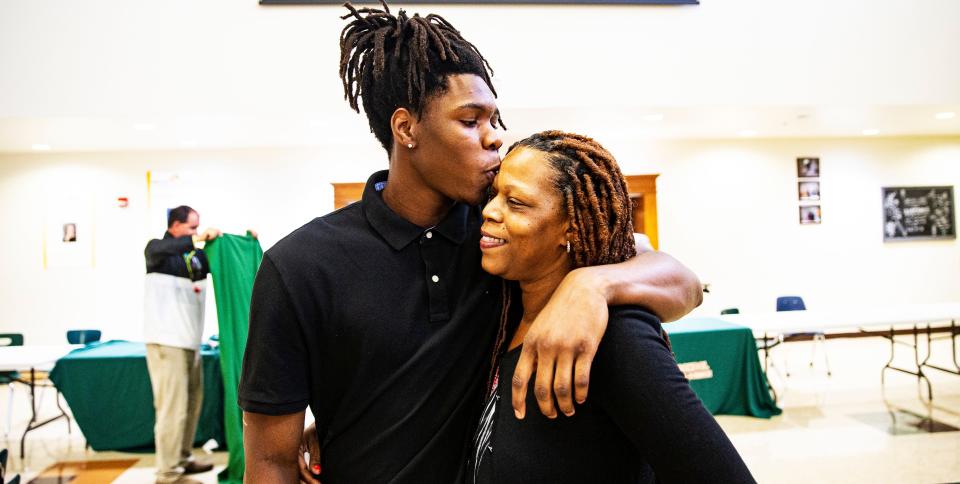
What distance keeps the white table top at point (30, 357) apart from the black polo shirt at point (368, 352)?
3.93 meters

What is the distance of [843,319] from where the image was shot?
4496 millimetres

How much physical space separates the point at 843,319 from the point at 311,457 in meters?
4.66

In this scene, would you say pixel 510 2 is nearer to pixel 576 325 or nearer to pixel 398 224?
pixel 398 224

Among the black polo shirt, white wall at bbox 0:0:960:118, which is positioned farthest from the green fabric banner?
the black polo shirt

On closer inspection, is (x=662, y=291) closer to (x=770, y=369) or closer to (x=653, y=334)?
(x=653, y=334)

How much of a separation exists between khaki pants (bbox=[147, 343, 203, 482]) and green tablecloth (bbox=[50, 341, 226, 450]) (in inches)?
13.6

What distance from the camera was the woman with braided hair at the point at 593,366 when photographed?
744 mm

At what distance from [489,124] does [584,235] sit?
297 millimetres

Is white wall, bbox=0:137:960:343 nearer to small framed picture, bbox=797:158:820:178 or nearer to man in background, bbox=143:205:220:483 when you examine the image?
small framed picture, bbox=797:158:820:178

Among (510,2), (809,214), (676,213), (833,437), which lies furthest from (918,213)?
(510,2)

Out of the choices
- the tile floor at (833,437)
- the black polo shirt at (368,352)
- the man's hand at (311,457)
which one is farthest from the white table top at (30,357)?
the black polo shirt at (368,352)

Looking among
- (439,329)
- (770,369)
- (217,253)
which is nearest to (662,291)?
(439,329)

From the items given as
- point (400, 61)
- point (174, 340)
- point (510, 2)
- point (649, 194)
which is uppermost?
point (510, 2)

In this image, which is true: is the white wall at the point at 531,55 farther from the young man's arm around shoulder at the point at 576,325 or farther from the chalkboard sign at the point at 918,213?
the young man's arm around shoulder at the point at 576,325
